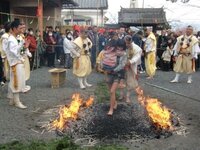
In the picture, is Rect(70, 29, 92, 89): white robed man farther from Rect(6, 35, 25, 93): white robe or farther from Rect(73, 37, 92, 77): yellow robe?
Rect(6, 35, 25, 93): white robe

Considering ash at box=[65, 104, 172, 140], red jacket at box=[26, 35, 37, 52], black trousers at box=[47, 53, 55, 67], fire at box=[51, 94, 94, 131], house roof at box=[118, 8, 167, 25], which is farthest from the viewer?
house roof at box=[118, 8, 167, 25]

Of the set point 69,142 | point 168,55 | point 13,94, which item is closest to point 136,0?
point 168,55

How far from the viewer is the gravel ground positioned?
6263mm

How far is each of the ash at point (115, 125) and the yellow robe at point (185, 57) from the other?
4.78m

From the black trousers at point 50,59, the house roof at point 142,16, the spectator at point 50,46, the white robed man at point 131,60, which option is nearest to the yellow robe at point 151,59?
the white robed man at point 131,60

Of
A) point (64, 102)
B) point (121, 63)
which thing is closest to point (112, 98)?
point (121, 63)

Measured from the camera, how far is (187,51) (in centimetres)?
1263

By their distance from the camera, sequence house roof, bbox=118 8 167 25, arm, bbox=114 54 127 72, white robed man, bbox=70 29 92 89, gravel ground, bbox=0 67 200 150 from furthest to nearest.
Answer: house roof, bbox=118 8 167 25 < white robed man, bbox=70 29 92 89 < arm, bbox=114 54 127 72 < gravel ground, bbox=0 67 200 150

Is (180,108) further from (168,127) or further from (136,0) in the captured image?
(136,0)

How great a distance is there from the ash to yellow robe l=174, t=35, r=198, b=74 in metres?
4.78

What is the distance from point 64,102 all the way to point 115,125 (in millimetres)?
2611

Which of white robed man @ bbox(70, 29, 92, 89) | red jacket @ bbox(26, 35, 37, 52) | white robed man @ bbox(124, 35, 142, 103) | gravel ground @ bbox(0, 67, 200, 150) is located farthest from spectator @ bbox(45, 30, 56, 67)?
white robed man @ bbox(124, 35, 142, 103)

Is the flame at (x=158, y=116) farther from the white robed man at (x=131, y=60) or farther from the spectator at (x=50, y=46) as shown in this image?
the spectator at (x=50, y=46)

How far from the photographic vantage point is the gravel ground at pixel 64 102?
6.26 meters
